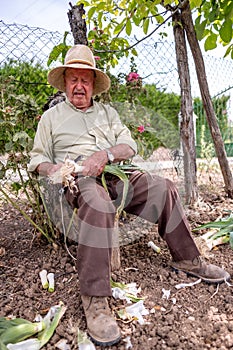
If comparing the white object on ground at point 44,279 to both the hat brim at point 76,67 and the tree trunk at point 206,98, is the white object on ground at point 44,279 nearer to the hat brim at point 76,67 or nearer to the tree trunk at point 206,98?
the hat brim at point 76,67

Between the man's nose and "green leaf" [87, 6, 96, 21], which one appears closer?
the man's nose

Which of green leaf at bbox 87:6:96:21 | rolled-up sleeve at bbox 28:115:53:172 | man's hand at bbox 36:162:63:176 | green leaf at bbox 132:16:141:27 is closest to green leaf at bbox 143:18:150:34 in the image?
green leaf at bbox 132:16:141:27

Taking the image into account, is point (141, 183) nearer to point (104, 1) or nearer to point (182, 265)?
point (182, 265)

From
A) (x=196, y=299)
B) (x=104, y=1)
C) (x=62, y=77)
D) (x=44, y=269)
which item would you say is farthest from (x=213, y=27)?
(x=44, y=269)

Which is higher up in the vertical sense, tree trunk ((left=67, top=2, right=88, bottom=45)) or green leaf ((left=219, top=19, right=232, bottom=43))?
tree trunk ((left=67, top=2, right=88, bottom=45))

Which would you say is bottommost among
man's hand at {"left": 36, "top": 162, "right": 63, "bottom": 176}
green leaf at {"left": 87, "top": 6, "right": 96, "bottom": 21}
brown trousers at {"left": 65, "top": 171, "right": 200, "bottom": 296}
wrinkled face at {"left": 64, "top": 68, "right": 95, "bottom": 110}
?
brown trousers at {"left": 65, "top": 171, "right": 200, "bottom": 296}

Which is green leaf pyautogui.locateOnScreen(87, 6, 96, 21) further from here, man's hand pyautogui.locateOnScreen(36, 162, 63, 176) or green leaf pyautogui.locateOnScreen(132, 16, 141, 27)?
man's hand pyautogui.locateOnScreen(36, 162, 63, 176)

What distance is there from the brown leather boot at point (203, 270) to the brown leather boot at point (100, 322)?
604 millimetres

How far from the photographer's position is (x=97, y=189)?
79.8 inches

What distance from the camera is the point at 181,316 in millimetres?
1775

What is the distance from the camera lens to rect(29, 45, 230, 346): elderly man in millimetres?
1756

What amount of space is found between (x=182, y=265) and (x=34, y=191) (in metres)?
1.01

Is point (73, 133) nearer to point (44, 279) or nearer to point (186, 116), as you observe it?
point (44, 279)

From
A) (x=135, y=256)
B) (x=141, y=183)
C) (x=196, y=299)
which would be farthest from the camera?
(x=135, y=256)
